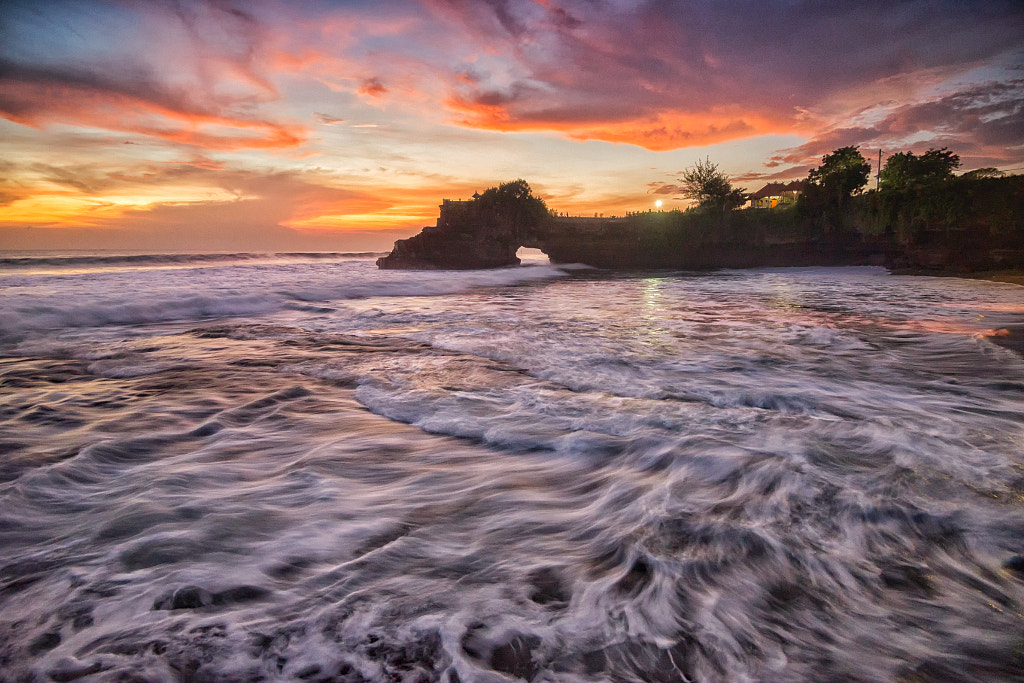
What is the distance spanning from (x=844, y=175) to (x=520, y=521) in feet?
116

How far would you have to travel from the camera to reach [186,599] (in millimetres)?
1768

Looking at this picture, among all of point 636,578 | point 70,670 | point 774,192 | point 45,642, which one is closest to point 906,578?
point 636,578

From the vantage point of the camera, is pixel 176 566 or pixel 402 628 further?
pixel 176 566

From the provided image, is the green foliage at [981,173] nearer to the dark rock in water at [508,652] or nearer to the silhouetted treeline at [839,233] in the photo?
the silhouetted treeline at [839,233]

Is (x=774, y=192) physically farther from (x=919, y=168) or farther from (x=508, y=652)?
(x=508, y=652)

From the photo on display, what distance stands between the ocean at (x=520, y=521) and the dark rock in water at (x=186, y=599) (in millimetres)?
18

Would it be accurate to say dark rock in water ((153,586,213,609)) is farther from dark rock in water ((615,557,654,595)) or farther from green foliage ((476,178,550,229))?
green foliage ((476,178,550,229))

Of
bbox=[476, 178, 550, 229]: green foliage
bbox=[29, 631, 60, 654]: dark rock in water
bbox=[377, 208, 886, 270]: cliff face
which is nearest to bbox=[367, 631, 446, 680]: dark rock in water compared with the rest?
bbox=[29, 631, 60, 654]: dark rock in water

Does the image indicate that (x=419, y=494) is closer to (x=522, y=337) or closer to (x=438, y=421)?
(x=438, y=421)

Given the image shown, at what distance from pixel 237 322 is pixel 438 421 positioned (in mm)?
7965

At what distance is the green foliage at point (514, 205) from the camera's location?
112ft

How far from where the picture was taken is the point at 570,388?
14.3ft

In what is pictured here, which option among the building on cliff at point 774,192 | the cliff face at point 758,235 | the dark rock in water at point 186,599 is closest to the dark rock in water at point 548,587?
the dark rock in water at point 186,599

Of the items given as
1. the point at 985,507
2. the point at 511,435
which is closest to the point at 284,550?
the point at 511,435
